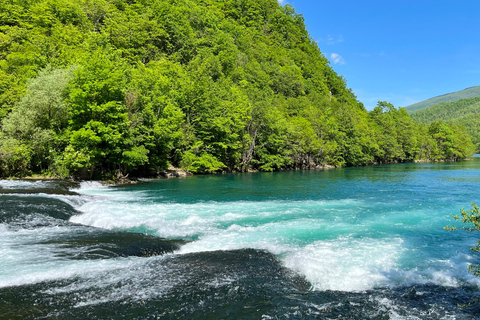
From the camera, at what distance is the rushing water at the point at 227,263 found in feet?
20.9

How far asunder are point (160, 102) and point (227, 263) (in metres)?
35.3

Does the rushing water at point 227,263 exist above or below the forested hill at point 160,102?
below

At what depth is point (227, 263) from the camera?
8898 mm

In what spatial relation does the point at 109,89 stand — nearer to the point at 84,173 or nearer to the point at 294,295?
the point at 84,173

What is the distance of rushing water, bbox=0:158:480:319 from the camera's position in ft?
20.9

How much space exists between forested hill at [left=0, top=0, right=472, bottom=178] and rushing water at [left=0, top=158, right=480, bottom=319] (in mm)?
13567

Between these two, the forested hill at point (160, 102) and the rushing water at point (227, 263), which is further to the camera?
the forested hill at point (160, 102)

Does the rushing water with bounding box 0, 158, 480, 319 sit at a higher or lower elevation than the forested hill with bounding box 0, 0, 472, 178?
lower

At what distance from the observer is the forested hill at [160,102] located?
1115 inches

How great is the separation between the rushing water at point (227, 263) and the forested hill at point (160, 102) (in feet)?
44.5

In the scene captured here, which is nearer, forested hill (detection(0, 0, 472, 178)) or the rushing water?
the rushing water

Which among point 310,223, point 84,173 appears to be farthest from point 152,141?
point 310,223

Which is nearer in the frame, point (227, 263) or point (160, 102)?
point (227, 263)

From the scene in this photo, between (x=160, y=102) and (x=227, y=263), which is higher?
(x=160, y=102)
